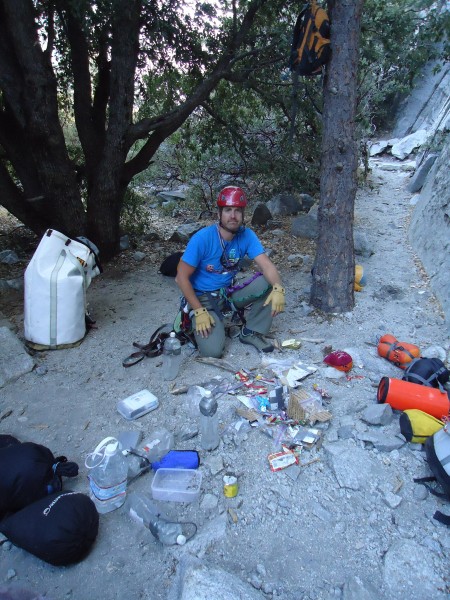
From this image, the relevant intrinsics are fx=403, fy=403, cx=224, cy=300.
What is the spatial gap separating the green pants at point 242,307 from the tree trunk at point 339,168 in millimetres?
934

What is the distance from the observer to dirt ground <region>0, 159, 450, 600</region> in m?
1.96

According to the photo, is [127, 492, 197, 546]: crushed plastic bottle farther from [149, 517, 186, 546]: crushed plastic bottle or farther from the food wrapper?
the food wrapper

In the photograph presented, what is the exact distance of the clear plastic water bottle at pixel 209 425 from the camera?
2.67 meters

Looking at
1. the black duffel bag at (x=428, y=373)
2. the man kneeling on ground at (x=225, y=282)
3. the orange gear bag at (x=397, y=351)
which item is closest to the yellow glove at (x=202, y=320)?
the man kneeling on ground at (x=225, y=282)

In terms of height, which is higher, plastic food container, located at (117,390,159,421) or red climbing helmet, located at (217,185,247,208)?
red climbing helmet, located at (217,185,247,208)

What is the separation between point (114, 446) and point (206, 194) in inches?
341

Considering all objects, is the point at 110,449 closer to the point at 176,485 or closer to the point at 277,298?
the point at 176,485

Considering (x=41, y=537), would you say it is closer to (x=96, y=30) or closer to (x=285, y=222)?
(x=96, y=30)

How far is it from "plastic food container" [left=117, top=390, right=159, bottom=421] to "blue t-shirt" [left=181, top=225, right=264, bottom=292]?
1198mm

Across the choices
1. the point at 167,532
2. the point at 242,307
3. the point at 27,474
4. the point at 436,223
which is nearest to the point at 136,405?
the point at 27,474

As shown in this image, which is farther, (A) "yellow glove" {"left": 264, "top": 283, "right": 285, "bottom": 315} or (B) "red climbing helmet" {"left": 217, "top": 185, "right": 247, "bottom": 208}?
(A) "yellow glove" {"left": 264, "top": 283, "right": 285, "bottom": 315}

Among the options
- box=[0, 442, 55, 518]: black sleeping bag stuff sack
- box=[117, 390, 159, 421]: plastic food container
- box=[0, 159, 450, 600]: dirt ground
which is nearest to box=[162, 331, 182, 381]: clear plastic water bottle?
box=[0, 159, 450, 600]: dirt ground

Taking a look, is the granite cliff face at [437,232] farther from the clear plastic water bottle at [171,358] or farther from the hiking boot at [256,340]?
Result: the clear plastic water bottle at [171,358]

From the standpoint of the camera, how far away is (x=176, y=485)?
8.09 feet
